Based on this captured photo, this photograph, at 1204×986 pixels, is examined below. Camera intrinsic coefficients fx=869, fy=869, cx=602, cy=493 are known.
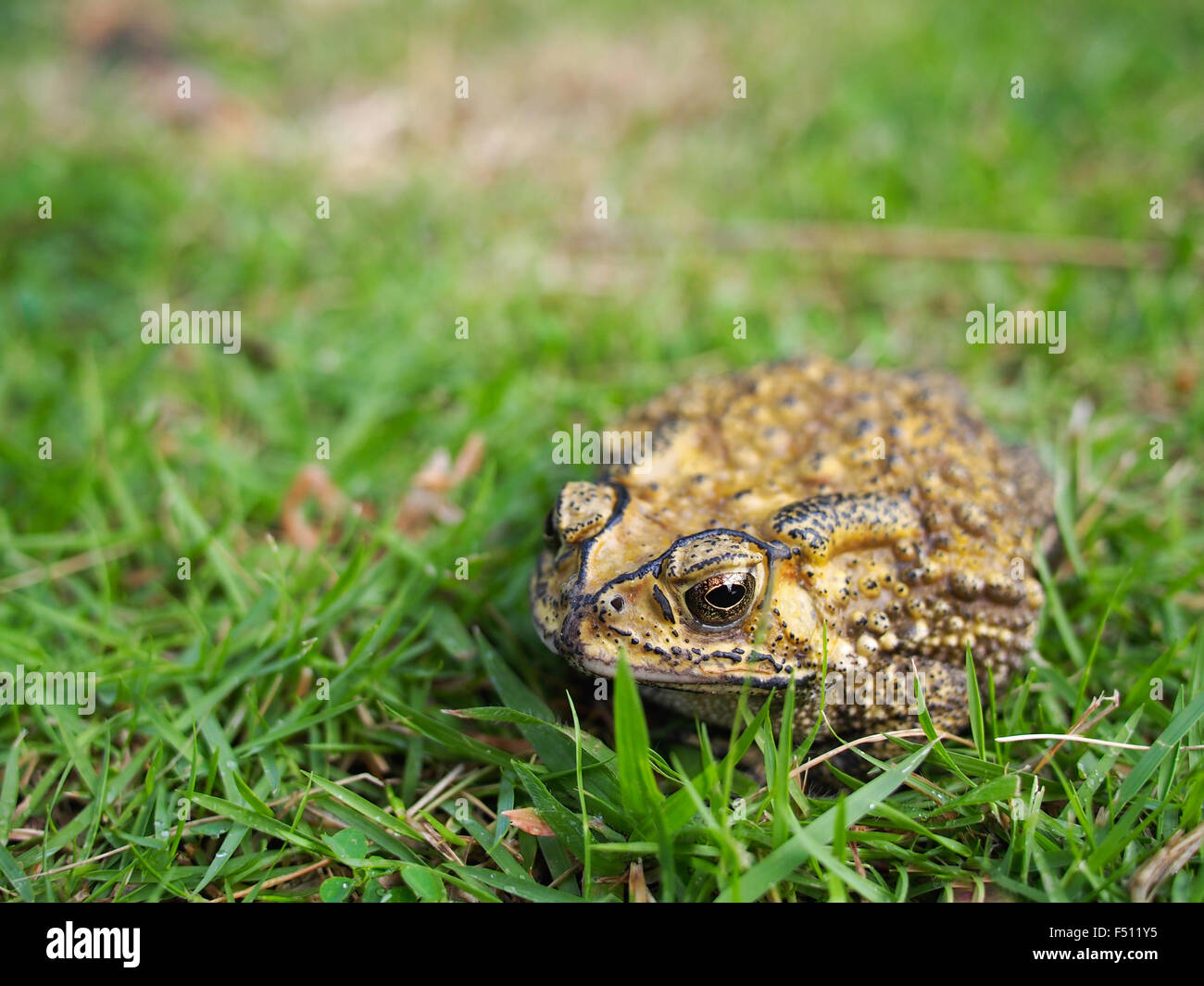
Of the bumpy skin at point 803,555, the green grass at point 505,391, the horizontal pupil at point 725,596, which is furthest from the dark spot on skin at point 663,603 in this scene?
the green grass at point 505,391

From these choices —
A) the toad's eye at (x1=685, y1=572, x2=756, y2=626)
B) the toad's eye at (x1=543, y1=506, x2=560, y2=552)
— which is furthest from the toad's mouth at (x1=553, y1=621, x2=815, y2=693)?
the toad's eye at (x1=543, y1=506, x2=560, y2=552)

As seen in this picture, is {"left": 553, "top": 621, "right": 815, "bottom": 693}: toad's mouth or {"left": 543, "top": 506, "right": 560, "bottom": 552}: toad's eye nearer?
{"left": 553, "top": 621, "right": 815, "bottom": 693}: toad's mouth

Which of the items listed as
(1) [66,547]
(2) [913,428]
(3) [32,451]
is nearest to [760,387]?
(2) [913,428]

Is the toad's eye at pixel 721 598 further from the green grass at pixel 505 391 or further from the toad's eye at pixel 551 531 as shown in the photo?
the toad's eye at pixel 551 531

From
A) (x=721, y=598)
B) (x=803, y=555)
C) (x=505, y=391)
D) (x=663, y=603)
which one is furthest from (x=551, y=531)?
(x=505, y=391)

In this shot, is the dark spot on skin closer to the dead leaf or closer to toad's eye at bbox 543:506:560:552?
toad's eye at bbox 543:506:560:552

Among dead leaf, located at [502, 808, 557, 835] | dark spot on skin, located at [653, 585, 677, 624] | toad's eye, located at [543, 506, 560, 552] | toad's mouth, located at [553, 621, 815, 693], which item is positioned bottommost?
dead leaf, located at [502, 808, 557, 835]
